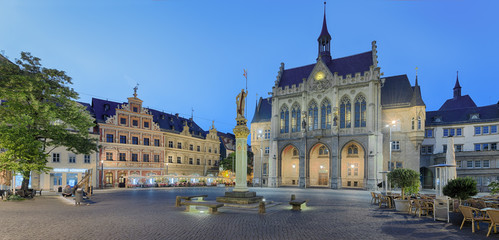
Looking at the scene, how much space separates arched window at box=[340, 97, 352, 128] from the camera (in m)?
48.1

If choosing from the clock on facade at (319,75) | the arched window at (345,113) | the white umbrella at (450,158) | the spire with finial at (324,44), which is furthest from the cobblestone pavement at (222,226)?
the spire with finial at (324,44)

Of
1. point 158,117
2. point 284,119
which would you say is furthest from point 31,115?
point 284,119

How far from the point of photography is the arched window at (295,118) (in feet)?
174

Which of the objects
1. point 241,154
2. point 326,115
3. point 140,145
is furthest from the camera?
point 140,145

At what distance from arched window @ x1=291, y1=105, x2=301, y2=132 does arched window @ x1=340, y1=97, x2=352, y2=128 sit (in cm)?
758

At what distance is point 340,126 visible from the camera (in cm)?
4859

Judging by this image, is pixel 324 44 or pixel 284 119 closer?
pixel 284 119

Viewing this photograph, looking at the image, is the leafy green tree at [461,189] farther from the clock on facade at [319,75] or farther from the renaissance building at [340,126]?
the clock on facade at [319,75]

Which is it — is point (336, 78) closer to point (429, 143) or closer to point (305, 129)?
point (305, 129)

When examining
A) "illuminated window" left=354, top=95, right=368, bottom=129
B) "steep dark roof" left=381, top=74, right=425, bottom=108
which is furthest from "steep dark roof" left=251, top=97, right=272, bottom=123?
"steep dark roof" left=381, top=74, right=425, bottom=108

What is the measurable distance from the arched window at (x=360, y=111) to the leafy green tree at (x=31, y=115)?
37651mm

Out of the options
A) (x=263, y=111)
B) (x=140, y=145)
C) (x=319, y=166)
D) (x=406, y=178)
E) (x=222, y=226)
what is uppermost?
(x=263, y=111)

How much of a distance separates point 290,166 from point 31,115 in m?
41.8

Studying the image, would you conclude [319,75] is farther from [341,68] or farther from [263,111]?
[263,111]
